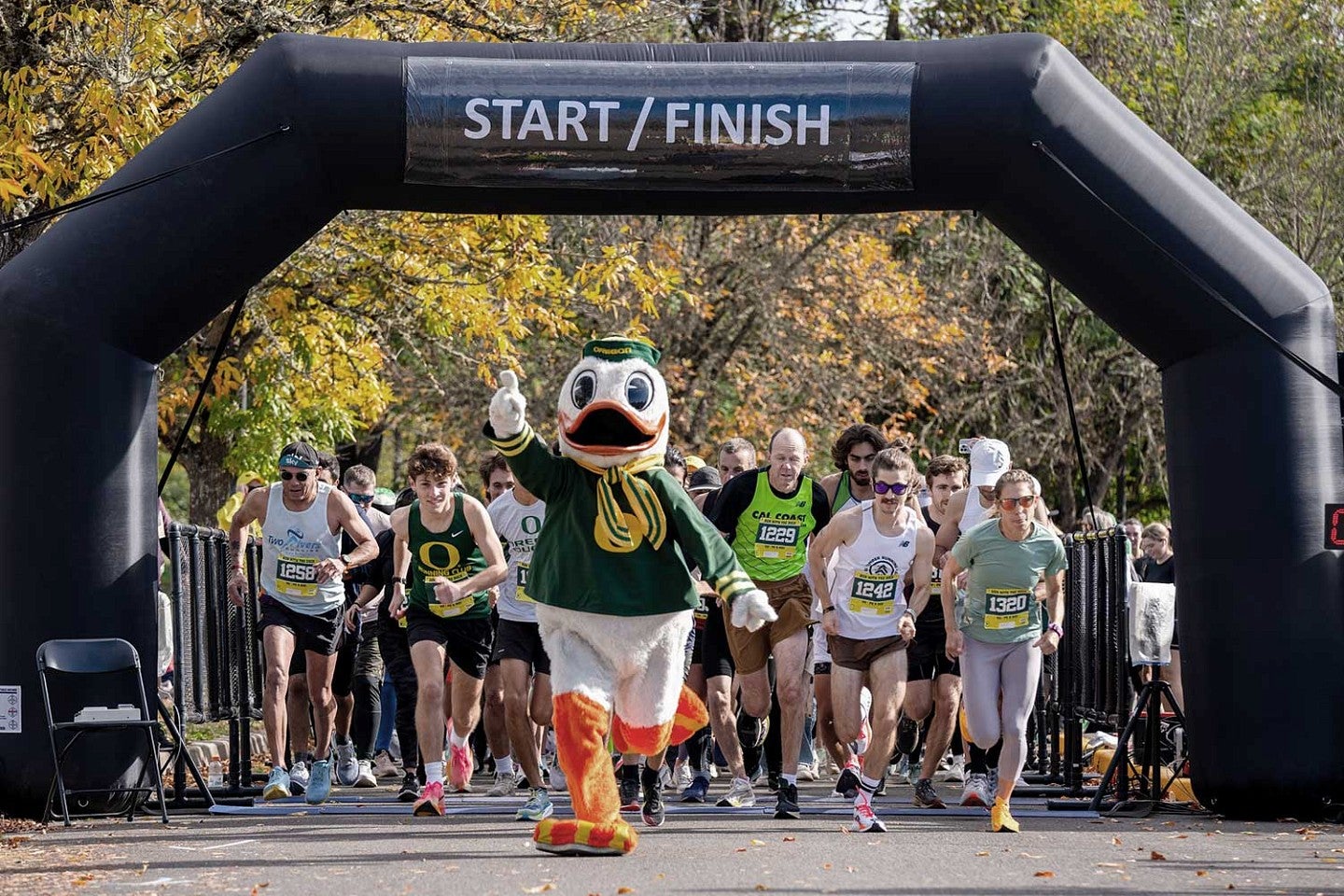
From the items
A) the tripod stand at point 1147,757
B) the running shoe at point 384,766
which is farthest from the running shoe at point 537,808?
the running shoe at point 384,766

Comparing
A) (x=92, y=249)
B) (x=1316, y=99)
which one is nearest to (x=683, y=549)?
(x=92, y=249)

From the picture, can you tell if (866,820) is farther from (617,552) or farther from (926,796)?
(617,552)

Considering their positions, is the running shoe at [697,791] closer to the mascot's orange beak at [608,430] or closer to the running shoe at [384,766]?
the mascot's orange beak at [608,430]

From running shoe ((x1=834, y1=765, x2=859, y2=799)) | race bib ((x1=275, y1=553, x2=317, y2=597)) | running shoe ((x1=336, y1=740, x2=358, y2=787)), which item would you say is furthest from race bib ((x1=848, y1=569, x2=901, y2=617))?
running shoe ((x1=336, y1=740, x2=358, y2=787))

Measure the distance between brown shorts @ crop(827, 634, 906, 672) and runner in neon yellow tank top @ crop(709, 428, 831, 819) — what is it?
0.26 meters

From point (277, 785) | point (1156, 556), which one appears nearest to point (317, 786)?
point (277, 785)

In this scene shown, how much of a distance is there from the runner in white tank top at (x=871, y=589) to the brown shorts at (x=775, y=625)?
28 centimetres

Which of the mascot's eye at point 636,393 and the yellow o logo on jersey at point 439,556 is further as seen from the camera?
the yellow o logo on jersey at point 439,556

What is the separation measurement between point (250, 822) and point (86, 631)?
4.45 ft

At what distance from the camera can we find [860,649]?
11.4 m

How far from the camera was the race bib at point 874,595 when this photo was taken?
1132 centimetres

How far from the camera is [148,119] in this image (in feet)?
44.1

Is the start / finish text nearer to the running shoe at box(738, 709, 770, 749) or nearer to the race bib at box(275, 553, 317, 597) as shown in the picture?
the race bib at box(275, 553, 317, 597)

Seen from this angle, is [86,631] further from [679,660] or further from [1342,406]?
[1342,406]
